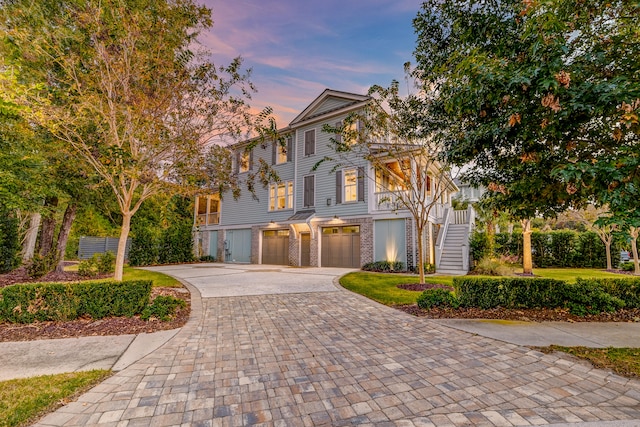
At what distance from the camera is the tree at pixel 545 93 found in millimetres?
3391

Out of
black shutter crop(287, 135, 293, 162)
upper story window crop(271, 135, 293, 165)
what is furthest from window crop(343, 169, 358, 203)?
upper story window crop(271, 135, 293, 165)

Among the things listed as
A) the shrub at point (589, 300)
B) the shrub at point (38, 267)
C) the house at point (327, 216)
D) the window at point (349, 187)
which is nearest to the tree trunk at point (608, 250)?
the house at point (327, 216)

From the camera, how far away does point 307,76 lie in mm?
14164

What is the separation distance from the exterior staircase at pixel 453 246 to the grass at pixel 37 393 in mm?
13459

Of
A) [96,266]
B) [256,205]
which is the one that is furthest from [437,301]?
[256,205]

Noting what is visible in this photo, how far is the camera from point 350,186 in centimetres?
1574

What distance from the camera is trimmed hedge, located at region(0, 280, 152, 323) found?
5227 mm

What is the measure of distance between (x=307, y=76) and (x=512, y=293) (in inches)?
500

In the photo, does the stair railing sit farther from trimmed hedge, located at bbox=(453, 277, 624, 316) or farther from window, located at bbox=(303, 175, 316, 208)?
trimmed hedge, located at bbox=(453, 277, 624, 316)

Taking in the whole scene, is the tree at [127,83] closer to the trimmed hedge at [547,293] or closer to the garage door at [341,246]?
the trimmed hedge at [547,293]

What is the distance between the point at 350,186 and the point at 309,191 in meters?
2.69

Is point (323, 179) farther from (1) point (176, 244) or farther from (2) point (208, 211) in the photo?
(1) point (176, 244)

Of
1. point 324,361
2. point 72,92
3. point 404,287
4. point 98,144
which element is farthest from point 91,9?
point 404,287

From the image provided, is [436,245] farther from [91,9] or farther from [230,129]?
[91,9]
